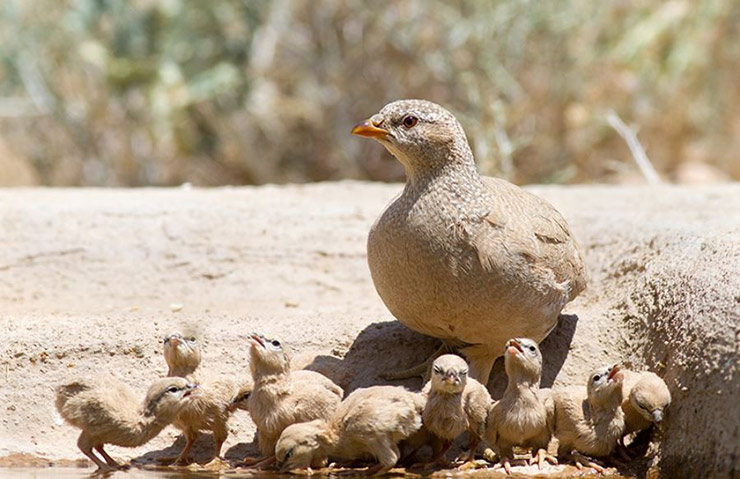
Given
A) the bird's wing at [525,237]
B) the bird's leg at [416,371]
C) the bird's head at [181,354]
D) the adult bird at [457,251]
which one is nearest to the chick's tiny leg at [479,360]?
the adult bird at [457,251]

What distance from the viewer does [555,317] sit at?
6629mm

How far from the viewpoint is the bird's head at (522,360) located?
19.8 ft

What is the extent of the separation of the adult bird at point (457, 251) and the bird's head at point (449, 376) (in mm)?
460

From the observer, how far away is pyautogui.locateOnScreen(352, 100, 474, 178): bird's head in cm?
645

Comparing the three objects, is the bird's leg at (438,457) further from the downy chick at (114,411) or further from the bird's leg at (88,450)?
the bird's leg at (88,450)

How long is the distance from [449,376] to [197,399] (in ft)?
4.60

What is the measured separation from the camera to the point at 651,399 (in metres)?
5.94

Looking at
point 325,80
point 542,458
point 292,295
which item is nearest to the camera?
point 542,458

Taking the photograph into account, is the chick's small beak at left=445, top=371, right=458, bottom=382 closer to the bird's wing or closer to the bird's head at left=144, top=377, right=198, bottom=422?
the bird's wing

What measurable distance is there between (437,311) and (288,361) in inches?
32.8

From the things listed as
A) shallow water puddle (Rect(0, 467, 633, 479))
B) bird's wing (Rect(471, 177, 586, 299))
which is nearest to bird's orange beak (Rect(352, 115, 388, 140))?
bird's wing (Rect(471, 177, 586, 299))

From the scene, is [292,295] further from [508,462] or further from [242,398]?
[508,462]

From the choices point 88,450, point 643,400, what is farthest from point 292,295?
point 643,400

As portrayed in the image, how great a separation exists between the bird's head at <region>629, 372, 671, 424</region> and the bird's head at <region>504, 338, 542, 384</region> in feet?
1.66
